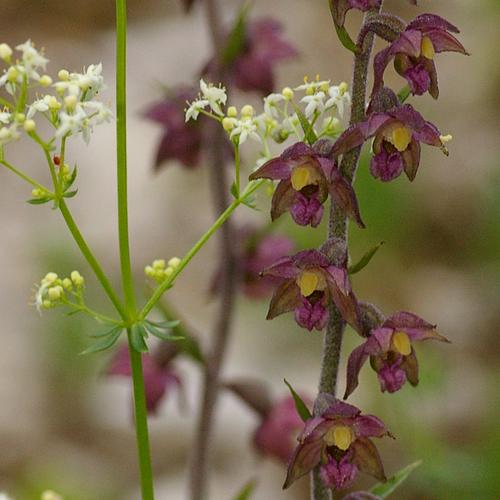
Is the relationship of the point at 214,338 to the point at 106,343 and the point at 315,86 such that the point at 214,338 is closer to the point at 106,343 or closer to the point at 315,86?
the point at 106,343

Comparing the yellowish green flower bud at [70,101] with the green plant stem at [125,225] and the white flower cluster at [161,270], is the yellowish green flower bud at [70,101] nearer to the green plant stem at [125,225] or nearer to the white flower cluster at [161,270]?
the green plant stem at [125,225]

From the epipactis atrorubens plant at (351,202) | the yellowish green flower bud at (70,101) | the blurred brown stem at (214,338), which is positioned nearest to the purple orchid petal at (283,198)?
the epipactis atrorubens plant at (351,202)

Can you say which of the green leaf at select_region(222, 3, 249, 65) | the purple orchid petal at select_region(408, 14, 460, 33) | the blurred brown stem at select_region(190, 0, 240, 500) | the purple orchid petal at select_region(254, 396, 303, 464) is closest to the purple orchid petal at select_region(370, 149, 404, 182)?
the purple orchid petal at select_region(408, 14, 460, 33)

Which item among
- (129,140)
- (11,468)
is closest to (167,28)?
(129,140)

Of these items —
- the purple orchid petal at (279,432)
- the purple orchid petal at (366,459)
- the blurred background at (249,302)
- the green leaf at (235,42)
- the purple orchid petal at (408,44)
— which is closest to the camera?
the purple orchid petal at (408,44)

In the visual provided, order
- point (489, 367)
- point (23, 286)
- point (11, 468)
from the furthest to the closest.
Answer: point (23, 286) → point (489, 367) → point (11, 468)

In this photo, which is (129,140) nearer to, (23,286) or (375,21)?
(23,286)

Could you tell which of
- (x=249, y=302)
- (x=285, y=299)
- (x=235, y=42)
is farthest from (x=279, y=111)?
(x=249, y=302)
